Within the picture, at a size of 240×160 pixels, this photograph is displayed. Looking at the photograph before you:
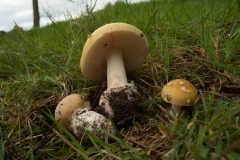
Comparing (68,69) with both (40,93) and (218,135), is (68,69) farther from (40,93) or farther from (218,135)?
(218,135)

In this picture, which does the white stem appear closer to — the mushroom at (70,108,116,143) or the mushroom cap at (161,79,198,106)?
the mushroom at (70,108,116,143)

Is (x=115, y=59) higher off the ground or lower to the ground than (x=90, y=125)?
higher

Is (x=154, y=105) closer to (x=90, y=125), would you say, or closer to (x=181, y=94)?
Result: (x=181, y=94)

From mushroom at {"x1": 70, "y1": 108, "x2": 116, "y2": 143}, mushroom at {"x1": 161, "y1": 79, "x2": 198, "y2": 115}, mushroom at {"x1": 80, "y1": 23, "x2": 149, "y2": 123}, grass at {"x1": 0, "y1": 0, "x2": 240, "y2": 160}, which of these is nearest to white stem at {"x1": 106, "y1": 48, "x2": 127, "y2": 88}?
mushroom at {"x1": 80, "y1": 23, "x2": 149, "y2": 123}

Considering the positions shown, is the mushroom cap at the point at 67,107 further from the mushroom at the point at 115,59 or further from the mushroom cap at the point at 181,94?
the mushroom cap at the point at 181,94

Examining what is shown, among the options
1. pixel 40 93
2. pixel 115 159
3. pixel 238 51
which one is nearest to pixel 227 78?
pixel 238 51

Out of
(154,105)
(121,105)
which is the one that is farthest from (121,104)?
(154,105)

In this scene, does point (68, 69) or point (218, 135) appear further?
point (68, 69)
